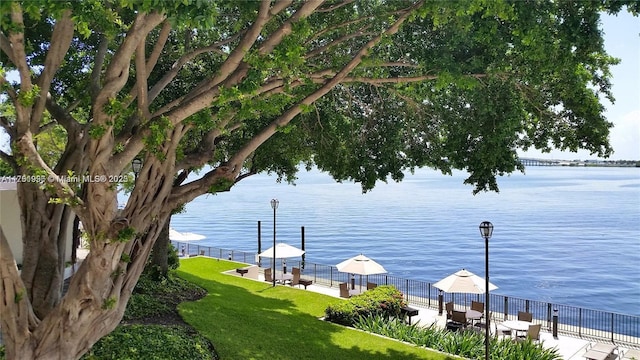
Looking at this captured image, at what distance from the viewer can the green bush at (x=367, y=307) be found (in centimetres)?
1543

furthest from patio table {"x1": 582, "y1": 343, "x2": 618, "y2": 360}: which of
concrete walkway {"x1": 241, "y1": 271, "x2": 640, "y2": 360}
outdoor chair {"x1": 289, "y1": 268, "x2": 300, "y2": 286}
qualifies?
outdoor chair {"x1": 289, "y1": 268, "x2": 300, "y2": 286}

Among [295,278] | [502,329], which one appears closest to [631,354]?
[502,329]

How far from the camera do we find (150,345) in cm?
1023

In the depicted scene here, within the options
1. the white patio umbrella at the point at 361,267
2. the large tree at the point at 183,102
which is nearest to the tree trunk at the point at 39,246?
the large tree at the point at 183,102

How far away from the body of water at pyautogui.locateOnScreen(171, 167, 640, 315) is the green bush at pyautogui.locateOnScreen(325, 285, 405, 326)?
21.1 feet

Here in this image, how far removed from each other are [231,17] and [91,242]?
6540 millimetres

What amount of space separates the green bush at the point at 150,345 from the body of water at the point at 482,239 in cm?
1356

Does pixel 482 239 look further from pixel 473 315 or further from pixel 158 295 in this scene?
pixel 158 295


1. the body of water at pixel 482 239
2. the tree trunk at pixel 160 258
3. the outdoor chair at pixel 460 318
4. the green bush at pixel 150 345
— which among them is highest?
the tree trunk at pixel 160 258

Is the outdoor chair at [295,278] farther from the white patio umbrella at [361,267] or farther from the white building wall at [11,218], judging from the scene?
the white building wall at [11,218]

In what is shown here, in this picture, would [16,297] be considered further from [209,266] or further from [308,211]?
[308,211]

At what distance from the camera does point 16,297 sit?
7.29 m

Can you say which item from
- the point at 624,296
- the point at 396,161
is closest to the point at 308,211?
the point at 624,296

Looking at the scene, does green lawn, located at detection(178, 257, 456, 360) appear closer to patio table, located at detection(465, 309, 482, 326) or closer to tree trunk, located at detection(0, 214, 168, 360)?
tree trunk, located at detection(0, 214, 168, 360)
